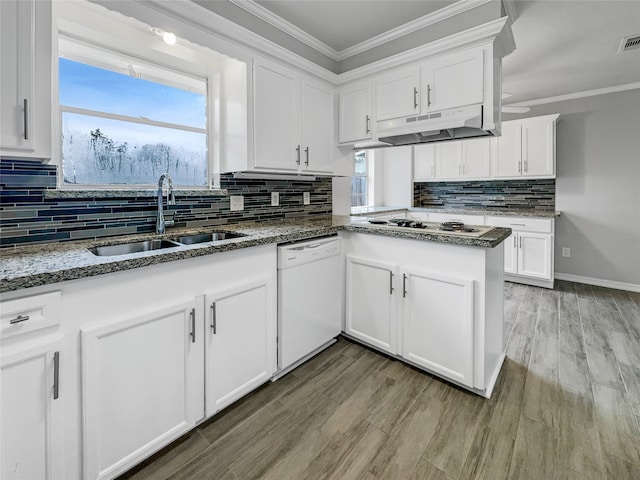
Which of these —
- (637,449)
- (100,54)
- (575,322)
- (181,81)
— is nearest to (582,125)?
(575,322)

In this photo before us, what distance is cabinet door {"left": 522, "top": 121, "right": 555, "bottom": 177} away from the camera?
3.97m

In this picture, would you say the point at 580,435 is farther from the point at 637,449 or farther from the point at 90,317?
the point at 90,317

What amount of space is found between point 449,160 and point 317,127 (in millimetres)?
2941

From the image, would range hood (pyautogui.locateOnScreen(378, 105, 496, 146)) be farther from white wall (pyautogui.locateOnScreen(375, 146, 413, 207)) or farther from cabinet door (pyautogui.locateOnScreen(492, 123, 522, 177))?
white wall (pyautogui.locateOnScreen(375, 146, 413, 207))

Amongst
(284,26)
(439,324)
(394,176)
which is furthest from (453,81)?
(394,176)

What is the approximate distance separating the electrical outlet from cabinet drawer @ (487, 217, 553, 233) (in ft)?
11.2

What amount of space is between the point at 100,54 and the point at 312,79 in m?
1.47

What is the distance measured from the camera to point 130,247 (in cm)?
177

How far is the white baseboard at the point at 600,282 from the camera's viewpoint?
12.9 ft

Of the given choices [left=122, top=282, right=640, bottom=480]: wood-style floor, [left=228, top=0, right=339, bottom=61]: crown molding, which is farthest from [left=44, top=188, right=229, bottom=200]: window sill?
[left=122, top=282, right=640, bottom=480]: wood-style floor

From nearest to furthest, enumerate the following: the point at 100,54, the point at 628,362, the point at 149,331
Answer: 1. the point at 149,331
2. the point at 100,54
3. the point at 628,362

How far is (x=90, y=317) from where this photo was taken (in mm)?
1181

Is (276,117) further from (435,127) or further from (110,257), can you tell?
(110,257)

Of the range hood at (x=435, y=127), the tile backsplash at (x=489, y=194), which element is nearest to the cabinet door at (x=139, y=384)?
the range hood at (x=435, y=127)
